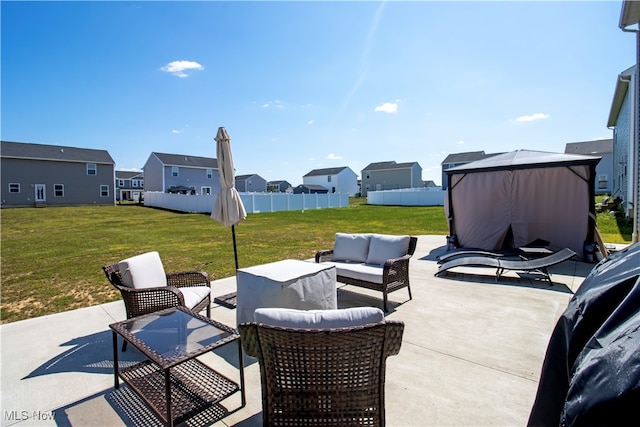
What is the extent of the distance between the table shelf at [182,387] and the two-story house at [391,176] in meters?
49.9

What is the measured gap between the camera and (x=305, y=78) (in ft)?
39.2

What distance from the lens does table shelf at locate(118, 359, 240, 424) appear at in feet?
7.90

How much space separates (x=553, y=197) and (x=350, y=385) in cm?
904

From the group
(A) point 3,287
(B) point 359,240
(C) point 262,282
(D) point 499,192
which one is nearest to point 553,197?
(D) point 499,192

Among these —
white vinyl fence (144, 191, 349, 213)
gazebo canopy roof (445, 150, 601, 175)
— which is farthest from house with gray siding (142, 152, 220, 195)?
gazebo canopy roof (445, 150, 601, 175)

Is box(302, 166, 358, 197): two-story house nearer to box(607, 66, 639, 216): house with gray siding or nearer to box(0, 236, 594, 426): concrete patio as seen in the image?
box(607, 66, 639, 216): house with gray siding

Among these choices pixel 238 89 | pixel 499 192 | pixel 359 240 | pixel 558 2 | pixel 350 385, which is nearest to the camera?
pixel 350 385

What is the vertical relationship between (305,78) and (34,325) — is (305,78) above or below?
above

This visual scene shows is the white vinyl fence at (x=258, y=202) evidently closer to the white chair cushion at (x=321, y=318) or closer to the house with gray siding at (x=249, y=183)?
the house with gray siding at (x=249, y=183)

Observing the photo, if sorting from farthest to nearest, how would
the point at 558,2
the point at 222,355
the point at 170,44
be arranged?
the point at 170,44 < the point at 558,2 < the point at 222,355

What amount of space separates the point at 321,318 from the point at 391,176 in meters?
51.4

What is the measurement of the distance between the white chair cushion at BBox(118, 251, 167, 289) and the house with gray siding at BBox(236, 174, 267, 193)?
4858 centimetres

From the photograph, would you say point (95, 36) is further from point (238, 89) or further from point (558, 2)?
point (558, 2)

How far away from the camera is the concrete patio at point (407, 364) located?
242 centimetres
